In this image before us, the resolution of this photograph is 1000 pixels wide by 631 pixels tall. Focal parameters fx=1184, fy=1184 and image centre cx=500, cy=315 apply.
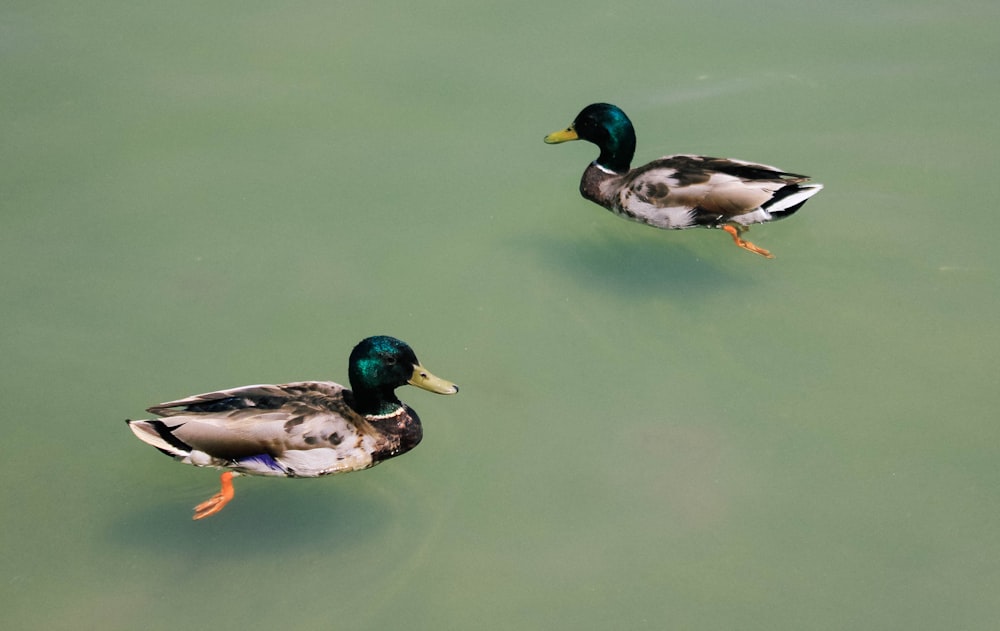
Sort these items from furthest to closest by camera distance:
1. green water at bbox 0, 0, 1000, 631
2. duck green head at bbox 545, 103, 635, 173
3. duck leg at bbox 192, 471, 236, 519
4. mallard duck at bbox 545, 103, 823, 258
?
duck green head at bbox 545, 103, 635, 173 < mallard duck at bbox 545, 103, 823, 258 < duck leg at bbox 192, 471, 236, 519 < green water at bbox 0, 0, 1000, 631

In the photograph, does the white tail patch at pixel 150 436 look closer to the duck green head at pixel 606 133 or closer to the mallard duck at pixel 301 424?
the mallard duck at pixel 301 424

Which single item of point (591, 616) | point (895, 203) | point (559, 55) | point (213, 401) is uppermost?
point (559, 55)

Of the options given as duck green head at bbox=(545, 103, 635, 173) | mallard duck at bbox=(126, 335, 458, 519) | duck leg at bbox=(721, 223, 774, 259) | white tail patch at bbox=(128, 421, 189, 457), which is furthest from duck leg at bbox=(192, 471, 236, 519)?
duck leg at bbox=(721, 223, 774, 259)

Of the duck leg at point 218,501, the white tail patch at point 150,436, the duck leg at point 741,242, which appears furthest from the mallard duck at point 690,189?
the white tail patch at point 150,436

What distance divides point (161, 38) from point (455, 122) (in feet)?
8.22

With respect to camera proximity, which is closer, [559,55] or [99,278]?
[99,278]

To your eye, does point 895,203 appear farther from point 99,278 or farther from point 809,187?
point 99,278

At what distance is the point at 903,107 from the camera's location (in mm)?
8406

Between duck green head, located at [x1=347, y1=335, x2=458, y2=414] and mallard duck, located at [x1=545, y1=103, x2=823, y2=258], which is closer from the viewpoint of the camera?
duck green head, located at [x1=347, y1=335, x2=458, y2=414]

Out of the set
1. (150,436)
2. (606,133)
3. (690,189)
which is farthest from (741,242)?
(150,436)

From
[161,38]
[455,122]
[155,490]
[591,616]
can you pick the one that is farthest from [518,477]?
[161,38]

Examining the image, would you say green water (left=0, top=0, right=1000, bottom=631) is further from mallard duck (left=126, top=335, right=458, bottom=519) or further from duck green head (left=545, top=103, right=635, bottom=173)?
duck green head (left=545, top=103, right=635, bottom=173)

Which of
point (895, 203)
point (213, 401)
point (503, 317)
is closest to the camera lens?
point (213, 401)

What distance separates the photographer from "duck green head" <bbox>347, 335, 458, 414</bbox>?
224 inches
